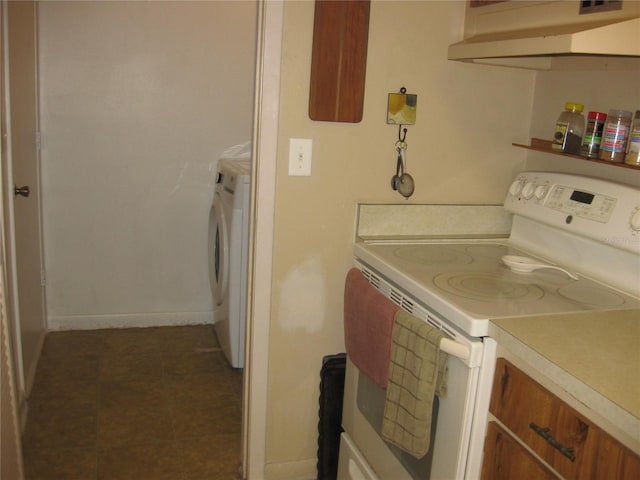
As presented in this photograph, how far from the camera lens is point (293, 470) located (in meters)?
2.27

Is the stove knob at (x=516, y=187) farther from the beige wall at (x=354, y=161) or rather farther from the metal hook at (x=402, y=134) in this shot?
the metal hook at (x=402, y=134)

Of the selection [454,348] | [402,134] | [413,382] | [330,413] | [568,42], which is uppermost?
[568,42]

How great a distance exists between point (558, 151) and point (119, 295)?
2.62 m

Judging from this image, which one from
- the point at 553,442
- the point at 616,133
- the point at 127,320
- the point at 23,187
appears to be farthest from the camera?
the point at 127,320

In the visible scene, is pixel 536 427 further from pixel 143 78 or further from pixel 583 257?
pixel 143 78

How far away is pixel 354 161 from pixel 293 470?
44.9 inches

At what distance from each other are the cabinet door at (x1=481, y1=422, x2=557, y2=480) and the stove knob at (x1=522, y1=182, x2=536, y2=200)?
0.90 metres

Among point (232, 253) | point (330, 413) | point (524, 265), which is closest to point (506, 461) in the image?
point (524, 265)

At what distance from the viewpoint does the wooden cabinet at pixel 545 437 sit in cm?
109

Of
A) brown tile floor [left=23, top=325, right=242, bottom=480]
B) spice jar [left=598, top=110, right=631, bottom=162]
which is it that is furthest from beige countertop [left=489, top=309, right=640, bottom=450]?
brown tile floor [left=23, top=325, right=242, bottom=480]

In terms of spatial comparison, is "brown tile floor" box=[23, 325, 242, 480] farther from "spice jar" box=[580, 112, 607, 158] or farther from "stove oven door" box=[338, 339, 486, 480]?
"spice jar" box=[580, 112, 607, 158]

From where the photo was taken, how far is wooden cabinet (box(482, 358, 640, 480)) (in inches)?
42.8

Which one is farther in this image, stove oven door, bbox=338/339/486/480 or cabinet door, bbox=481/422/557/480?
stove oven door, bbox=338/339/486/480

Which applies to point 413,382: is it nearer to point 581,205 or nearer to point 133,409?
point 581,205
